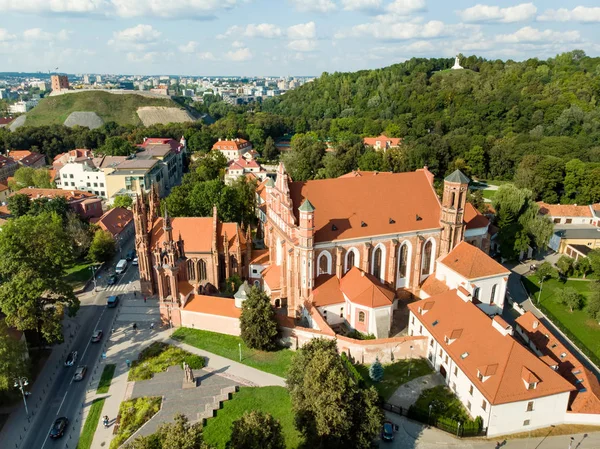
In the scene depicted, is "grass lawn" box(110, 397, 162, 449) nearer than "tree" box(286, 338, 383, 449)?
No

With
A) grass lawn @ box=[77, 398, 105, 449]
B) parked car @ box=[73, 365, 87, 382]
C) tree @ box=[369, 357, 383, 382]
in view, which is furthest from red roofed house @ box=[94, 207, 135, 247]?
tree @ box=[369, 357, 383, 382]

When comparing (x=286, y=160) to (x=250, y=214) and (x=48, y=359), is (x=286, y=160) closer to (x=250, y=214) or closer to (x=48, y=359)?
(x=250, y=214)

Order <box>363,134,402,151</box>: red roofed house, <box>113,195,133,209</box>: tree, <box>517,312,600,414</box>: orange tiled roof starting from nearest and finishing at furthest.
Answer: <box>517,312,600,414</box>: orange tiled roof, <box>113,195,133,209</box>: tree, <box>363,134,402,151</box>: red roofed house

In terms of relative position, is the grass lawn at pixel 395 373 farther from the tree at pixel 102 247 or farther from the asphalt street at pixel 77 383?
the tree at pixel 102 247

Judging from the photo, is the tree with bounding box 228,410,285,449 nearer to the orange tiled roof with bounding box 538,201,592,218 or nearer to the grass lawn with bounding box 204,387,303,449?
the grass lawn with bounding box 204,387,303,449

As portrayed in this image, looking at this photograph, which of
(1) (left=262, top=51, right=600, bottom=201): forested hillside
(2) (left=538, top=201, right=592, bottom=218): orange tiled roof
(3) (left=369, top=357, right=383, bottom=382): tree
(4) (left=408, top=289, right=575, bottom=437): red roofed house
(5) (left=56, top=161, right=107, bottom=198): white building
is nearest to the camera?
(4) (left=408, top=289, right=575, bottom=437): red roofed house

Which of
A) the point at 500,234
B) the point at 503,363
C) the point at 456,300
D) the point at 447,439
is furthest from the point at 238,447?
the point at 500,234
